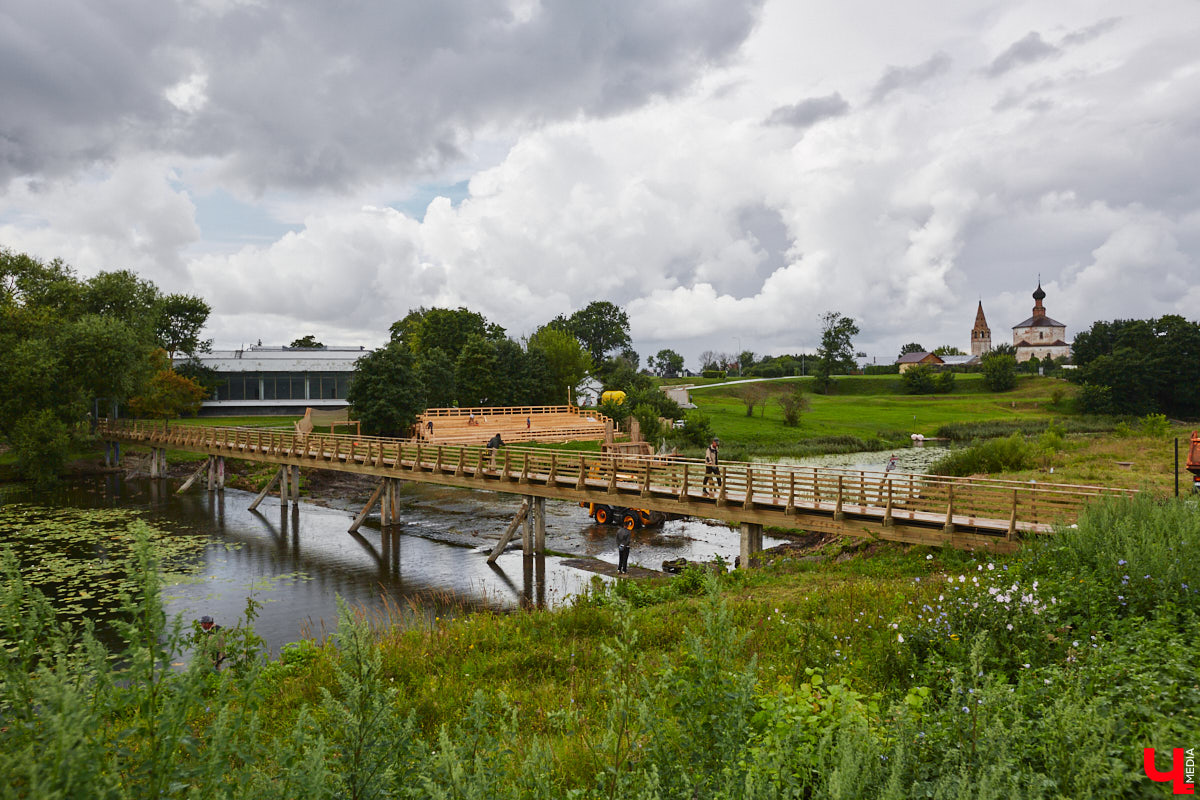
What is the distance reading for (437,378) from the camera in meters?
55.2

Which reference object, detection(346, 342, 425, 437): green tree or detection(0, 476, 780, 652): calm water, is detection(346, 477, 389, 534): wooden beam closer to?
detection(0, 476, 780, 652): calm water

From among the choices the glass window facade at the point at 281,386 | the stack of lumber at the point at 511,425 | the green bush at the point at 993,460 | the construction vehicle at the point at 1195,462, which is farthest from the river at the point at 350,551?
the glass window facade at the point at 281,386

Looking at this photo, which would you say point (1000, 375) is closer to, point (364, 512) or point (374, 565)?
point (364, 512)

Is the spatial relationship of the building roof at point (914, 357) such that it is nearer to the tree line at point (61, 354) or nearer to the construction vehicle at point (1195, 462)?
the tree line at point (61, 354)

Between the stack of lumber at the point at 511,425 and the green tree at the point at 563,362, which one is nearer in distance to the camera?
the stack of lumber at the point at 511,425

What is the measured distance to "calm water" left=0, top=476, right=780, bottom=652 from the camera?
1820 centimetres

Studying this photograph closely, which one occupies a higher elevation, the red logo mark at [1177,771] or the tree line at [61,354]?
the tree line at [61,354]

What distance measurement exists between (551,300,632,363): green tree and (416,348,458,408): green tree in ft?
162

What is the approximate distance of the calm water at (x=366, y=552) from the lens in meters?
18.2

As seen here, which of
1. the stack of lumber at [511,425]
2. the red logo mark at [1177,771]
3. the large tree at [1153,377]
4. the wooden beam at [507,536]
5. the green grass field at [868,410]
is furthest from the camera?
the large tree at [1153,377]

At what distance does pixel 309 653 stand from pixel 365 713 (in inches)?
351

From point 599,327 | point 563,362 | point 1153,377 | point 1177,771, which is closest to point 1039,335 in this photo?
point 1153,377

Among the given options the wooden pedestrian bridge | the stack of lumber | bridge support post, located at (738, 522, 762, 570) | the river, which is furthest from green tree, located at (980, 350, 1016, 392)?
bridge support post, located at (738, 522, 762, 570)

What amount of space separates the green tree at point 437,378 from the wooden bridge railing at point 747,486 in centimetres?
2108
